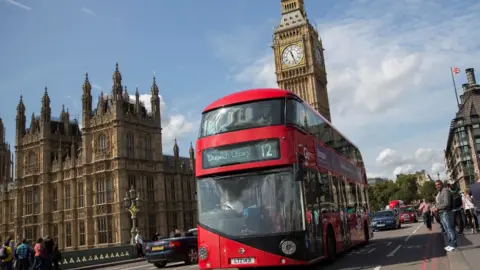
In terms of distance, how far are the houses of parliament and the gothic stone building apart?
10cm

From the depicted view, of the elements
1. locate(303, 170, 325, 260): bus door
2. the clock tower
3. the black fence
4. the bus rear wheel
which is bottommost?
the black fence

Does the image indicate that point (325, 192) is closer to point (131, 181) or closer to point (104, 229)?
point (131, 181)

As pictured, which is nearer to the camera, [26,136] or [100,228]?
[100,228]

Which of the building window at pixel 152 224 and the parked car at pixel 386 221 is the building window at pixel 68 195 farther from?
the parked car at pixel 386 221

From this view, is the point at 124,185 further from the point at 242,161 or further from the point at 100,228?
the point at 242,161

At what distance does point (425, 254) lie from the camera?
1301 centimetres

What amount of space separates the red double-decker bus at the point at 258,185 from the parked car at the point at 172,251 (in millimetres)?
7941

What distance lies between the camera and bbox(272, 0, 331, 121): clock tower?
2965 inches

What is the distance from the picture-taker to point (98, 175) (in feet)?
152

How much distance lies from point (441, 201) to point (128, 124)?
3893 cm

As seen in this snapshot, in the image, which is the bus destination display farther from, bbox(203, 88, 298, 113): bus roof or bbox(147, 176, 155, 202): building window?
bbox(147, 176, 155, 202): building window

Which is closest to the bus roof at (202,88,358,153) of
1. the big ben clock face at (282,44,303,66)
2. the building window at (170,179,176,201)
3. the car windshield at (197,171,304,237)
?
the car windshield at (197,171,304,237)

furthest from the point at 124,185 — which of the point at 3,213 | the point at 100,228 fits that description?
the point at 3,213

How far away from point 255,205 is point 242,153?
4.07ft
